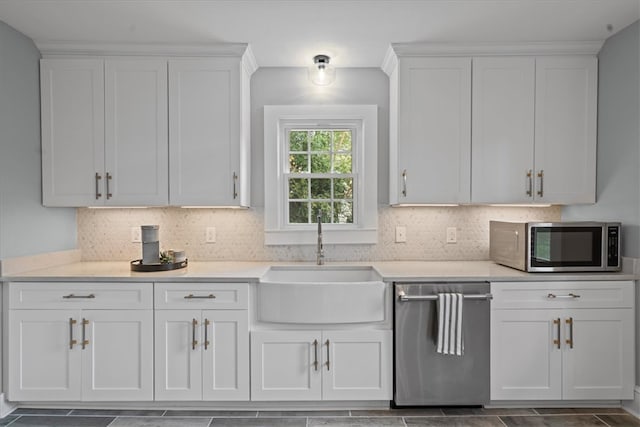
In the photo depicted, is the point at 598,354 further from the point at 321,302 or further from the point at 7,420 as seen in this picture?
the point at 7,420

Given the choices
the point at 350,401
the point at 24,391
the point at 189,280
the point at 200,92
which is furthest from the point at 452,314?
the point at 24,391

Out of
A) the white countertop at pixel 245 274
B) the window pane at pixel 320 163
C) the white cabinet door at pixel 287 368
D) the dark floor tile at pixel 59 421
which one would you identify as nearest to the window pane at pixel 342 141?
Result: the window pane at pixel 320 163

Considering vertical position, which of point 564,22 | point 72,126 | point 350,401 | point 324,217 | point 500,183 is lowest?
point 350,401

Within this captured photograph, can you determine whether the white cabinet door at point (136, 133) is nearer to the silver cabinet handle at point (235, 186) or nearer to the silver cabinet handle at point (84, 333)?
the silver cabinet handle at point (235, 186)

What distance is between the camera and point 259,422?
245 cm

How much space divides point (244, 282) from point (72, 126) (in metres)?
1.60

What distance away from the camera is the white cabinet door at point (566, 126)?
280 cm

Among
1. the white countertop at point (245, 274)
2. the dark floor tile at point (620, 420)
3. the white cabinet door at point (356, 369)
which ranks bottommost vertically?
the dark floor tile at point (620, 420)

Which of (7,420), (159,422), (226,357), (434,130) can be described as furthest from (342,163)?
(7,420)

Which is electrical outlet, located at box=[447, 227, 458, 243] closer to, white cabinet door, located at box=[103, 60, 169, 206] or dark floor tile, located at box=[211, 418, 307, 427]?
dark floor tile, located at box=[211, 418, 307, 427]

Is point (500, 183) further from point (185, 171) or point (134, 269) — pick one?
point (134, 269)

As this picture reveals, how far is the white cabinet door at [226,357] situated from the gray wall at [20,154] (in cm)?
128

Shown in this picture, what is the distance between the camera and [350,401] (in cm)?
254

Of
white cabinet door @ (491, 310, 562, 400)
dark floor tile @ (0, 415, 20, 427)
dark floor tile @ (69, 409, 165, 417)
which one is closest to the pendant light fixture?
white cabinet door @ (491, 310, 562, 400)
